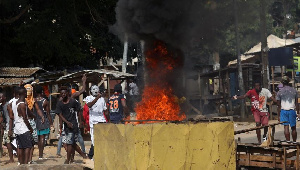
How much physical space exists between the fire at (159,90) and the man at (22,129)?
86.3 inches

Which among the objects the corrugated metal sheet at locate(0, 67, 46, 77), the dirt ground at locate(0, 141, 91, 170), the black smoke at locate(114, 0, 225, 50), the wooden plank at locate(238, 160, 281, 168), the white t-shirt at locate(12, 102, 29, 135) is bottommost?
the dirt ground at locate(0, 141, 91, 170)

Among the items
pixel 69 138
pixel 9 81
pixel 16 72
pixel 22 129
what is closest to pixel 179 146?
pixel 22 129

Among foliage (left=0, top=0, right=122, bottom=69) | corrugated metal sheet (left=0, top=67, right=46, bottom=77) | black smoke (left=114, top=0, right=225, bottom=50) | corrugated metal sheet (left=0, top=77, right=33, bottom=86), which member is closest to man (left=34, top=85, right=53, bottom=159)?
black smoke (left=114, top=0, right=225, bottom=50)

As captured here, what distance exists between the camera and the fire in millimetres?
10211

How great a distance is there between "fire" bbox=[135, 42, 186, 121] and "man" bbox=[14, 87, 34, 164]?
219cm

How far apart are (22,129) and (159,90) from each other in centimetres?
279

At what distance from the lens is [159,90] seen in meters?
10.6

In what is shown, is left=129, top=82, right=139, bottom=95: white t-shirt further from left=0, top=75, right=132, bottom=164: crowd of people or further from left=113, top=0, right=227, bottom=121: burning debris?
left=113, top=0, right=227, bottom=121: burning debris

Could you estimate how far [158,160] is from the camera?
7.82 meters

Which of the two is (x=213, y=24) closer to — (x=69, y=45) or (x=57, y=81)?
(x=57, y=81)

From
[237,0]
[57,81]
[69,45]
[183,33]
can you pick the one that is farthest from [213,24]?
[237,0]

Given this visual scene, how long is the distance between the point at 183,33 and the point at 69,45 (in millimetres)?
14423

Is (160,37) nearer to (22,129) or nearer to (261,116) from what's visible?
(22,129)

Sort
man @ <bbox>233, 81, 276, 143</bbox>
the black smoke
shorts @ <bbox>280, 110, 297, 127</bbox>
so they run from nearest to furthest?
1. the black smoke
2. shorts @ <bbox>280, 110, 297, 127</bbox>
3. man @ <bbox>233, 81, 276, 143</bbox>
